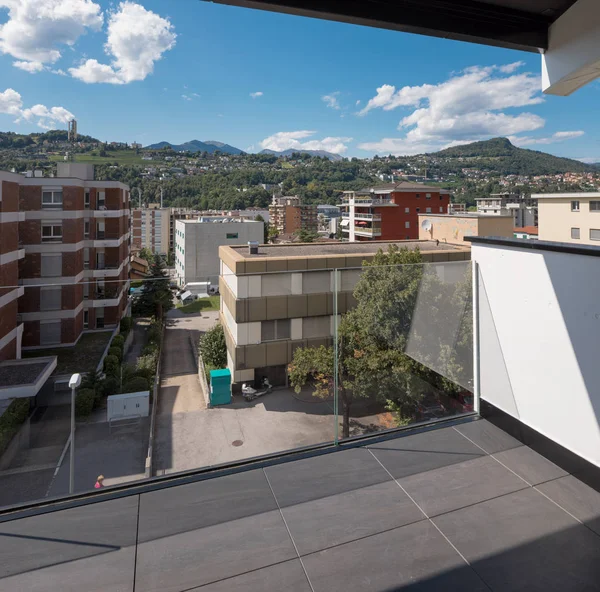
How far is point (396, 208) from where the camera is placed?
123ft

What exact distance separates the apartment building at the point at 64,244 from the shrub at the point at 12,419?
3.98 metres

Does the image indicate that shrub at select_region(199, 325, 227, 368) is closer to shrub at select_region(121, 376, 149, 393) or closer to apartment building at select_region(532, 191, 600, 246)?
shrub at select_region(121, 376, 149, 393)

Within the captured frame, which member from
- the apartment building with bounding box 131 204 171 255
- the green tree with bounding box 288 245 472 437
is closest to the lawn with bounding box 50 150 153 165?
the apartment building with bounding box 131 204 171 255

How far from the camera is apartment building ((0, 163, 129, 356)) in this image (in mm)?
9836

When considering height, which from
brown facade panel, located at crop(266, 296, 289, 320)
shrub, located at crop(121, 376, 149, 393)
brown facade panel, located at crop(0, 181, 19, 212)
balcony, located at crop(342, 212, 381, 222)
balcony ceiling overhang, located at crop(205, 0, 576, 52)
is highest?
balcony, located at crop(342, 212, 381, 222)

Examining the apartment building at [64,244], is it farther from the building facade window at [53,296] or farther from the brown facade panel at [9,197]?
the building facade window at [53,296]

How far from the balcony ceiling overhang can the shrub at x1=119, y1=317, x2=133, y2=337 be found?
14.1 metres

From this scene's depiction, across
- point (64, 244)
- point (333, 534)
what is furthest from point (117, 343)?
point (333, 534)

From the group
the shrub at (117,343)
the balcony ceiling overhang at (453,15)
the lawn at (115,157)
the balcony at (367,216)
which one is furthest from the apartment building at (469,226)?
the lawn at (115,157)

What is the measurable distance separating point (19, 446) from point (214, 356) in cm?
647

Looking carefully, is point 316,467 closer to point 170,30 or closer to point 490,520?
point 490,520

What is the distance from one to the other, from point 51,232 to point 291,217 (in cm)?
5456

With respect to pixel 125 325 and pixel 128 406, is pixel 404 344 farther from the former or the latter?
pixel 125 325

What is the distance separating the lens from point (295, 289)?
3.10 m
